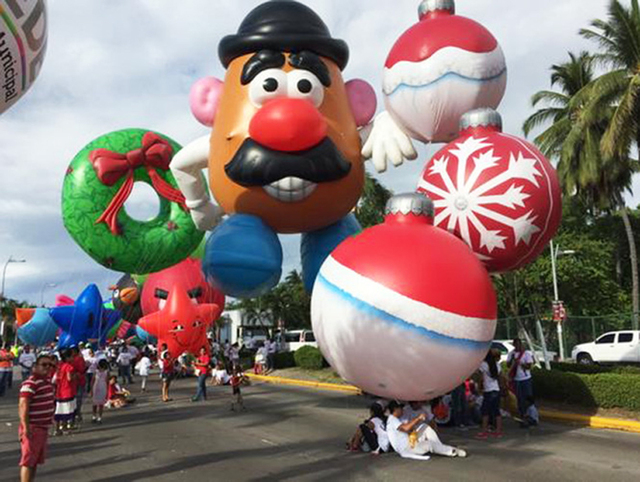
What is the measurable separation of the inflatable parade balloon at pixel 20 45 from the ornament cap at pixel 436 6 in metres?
5.68

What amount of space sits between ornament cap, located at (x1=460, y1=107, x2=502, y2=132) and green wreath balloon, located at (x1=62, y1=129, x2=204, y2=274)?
6.30 meters

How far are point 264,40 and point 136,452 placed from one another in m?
6.18

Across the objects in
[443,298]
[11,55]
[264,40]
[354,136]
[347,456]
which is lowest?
[347,456]

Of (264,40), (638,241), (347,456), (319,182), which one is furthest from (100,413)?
(638,241)

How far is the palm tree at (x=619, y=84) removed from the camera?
63.9 feet

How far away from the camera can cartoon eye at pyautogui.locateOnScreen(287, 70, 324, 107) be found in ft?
27.8

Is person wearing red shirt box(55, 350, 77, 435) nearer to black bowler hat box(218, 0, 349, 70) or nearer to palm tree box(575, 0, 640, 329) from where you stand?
black bowler hat box(218, 0, 349, 70)

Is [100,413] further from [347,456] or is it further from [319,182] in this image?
[319,182]

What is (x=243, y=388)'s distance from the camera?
60.4 ft

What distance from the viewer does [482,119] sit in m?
7.89

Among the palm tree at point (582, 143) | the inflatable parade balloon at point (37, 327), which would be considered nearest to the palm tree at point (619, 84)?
the palm tree at point (582, 143)

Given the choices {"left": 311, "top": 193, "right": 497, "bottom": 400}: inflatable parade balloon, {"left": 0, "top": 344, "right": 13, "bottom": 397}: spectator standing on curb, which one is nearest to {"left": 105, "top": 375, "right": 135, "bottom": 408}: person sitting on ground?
{"left": 0, "top": 344, "right": 13, "bottom": 397}: spectator standing on curb

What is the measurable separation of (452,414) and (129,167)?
→ 748 centimetres

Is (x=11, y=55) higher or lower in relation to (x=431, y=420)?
higher
